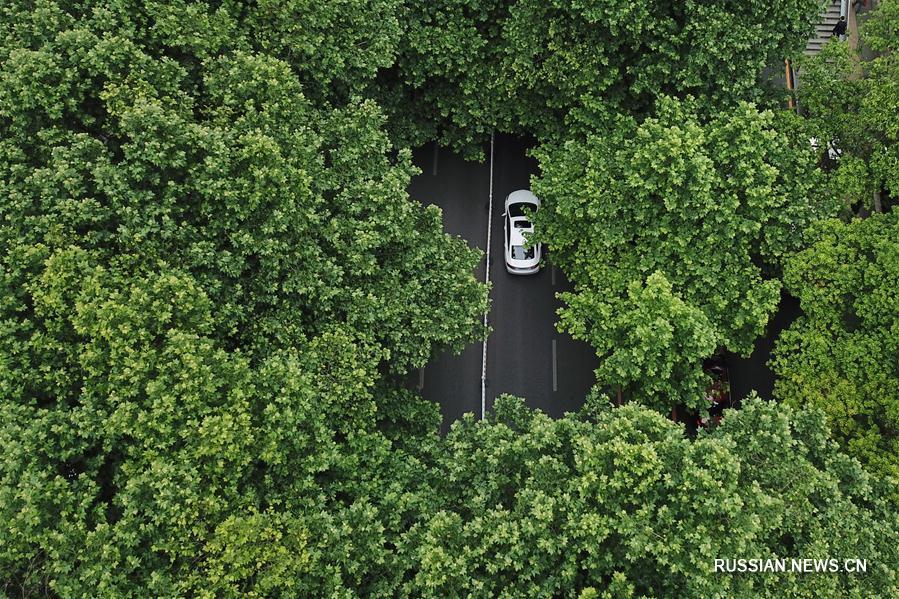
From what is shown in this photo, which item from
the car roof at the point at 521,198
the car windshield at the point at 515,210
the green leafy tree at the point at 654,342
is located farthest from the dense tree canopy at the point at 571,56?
the green leafy tree at the point at 654,342

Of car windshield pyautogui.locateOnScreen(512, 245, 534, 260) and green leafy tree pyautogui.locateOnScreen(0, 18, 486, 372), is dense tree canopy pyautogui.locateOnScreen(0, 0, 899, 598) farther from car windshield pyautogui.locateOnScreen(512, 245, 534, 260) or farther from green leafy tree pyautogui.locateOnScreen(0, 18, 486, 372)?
car windshield pyautogui.locateOnScreen(512, 245, 534, 260)

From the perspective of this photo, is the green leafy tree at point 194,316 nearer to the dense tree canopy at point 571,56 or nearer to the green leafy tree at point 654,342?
the green leafy tree at point 654,342

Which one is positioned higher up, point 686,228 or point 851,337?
point 686,228

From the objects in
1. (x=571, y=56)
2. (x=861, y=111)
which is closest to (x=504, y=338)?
(x=571, y=56)

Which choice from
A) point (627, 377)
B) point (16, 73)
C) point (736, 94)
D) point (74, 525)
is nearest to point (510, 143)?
point (736, 94)

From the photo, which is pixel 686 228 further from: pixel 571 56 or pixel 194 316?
pixel 194 316

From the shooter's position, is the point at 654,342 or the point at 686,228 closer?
the point at 654,342

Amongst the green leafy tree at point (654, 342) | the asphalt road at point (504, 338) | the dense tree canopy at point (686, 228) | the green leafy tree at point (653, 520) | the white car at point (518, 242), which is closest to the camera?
the green leafy tree at point (653, 520)
